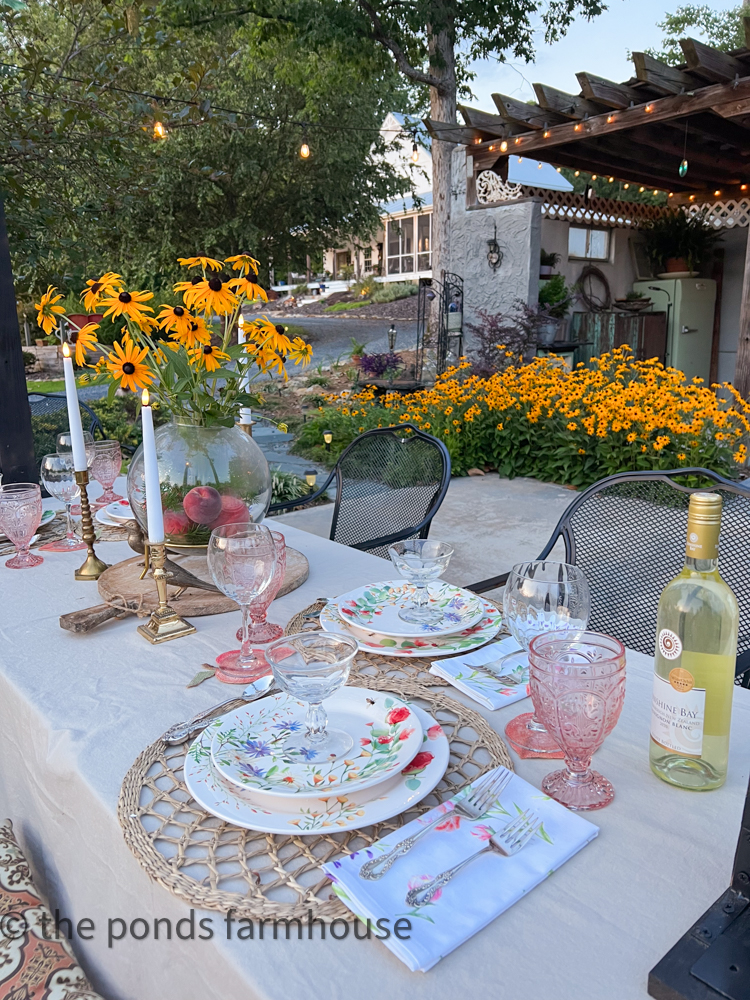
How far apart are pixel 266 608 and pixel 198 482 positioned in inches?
13.2

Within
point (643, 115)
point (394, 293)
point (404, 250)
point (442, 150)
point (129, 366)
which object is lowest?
point (129, 366)

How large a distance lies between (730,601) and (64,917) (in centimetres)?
94

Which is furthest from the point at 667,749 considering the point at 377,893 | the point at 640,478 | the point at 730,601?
the point at 640,478

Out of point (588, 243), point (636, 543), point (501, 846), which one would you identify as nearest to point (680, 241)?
point (588, 243)

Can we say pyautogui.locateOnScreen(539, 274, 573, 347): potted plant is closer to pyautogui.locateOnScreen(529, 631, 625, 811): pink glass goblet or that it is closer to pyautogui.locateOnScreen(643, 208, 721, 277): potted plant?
pyautogui.locateOnScreen(643, 208, 721, 277): potted plant

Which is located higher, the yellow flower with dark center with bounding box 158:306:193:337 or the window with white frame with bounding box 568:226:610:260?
the window with white frame with bounding box 568:226:610:260

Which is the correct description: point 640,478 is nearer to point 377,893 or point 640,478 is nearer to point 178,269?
point 377,893

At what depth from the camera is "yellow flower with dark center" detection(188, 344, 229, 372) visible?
4.64 ft

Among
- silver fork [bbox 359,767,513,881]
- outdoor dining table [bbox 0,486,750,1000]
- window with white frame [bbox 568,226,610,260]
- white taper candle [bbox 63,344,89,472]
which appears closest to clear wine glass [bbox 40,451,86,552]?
white taper candle [bbox 63,344,89,472]

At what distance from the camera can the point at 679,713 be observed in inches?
31.8

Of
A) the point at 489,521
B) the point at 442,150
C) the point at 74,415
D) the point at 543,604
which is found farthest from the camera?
the point at 442,150

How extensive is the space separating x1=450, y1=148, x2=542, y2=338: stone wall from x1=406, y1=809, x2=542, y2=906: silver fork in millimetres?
6368

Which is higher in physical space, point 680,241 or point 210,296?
point 680,241

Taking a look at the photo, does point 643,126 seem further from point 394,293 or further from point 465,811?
point 394,293
